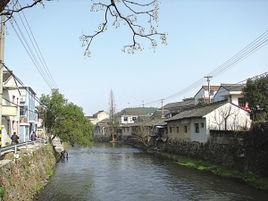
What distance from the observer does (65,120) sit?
53625 millimetres

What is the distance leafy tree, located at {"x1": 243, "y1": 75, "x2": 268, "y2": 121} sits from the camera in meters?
38.8

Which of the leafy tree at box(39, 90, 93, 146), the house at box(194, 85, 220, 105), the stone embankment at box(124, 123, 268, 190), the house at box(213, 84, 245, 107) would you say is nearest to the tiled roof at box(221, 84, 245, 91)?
the house at box(213, 84, 245, 107)

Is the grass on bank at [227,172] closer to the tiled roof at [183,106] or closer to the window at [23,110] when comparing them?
the window at [23,110]

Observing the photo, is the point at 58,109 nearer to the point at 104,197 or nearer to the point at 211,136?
the point at 211,136

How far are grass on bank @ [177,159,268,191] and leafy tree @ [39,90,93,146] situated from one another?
16.1m

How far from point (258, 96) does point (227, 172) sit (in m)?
11.7

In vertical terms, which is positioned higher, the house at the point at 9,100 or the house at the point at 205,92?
the house at the point at 205,92

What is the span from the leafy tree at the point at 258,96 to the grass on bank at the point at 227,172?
7.82 m

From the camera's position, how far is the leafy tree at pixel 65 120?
5209cm

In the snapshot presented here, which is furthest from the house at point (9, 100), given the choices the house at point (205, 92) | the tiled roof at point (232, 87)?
the house at point (205, 92)

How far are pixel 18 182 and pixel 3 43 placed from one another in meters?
7.12

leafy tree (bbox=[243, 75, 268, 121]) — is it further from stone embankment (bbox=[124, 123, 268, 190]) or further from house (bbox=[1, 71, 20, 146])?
house (bbox=[1, 71, 20, 146])

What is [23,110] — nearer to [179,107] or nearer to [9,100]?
[9,100]

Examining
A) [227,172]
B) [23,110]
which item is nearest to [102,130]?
[23,110]
